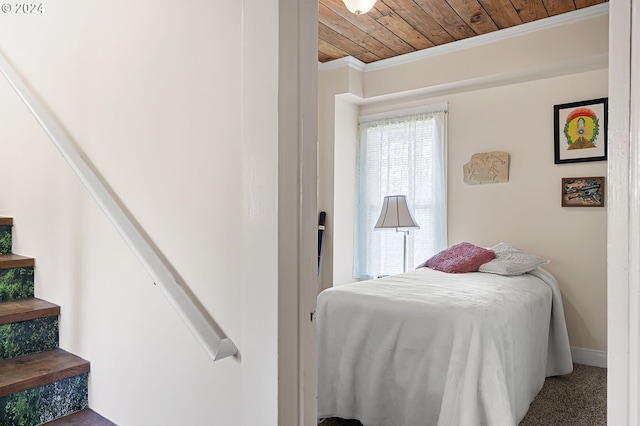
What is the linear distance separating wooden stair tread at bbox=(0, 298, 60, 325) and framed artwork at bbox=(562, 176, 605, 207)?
133 inches

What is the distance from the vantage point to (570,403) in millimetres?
2510

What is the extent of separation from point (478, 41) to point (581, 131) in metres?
1.07

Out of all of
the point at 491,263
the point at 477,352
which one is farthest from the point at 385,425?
the point at 491,263

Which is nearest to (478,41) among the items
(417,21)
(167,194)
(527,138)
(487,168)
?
(417,21)

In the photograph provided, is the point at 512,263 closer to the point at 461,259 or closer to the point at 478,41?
the point at 461,259

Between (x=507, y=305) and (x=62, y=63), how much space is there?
2230 millimetres

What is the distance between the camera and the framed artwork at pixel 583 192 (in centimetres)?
319

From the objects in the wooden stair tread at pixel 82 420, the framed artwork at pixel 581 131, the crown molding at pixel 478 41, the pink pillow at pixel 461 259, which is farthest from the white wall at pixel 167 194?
the framed artwork at pixel 581 131

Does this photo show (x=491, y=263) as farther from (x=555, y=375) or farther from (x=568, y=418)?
(x=568, y=418)

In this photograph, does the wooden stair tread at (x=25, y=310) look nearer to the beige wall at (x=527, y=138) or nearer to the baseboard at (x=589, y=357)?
the beige wall at (x=527, y=138)

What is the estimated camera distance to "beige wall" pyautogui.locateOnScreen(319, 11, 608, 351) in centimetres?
321

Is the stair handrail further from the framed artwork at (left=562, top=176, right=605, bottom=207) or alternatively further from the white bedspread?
the framed artwork at (left=562, top=176, right=605, bottom=207)

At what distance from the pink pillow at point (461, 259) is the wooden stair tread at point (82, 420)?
7.87 feet

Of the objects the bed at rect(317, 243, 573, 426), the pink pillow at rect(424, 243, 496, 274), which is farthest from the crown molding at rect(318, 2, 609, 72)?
the bed at rect(317, 243, 573, 426)
